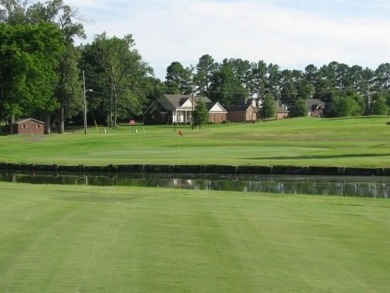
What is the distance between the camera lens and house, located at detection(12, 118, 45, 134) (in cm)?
8938

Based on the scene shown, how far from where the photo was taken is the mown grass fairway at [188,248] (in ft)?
22.5

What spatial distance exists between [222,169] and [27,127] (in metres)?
63.4

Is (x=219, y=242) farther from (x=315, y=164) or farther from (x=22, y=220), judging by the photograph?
(x=315, y=164)

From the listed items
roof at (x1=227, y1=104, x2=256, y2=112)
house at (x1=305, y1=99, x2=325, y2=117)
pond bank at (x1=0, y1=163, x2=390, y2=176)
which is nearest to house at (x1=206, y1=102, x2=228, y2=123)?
roof at (x1=227, y1=104, x2=256, y2=112)

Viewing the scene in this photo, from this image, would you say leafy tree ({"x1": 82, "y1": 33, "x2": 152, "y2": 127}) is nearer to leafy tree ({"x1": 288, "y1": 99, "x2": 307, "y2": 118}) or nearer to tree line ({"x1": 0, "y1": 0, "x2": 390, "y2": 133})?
tree line ({"x1": 0, "y1": 0, "x2": 390, "y2": 133})

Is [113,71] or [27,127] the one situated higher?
[113,71]

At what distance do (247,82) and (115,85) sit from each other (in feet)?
287

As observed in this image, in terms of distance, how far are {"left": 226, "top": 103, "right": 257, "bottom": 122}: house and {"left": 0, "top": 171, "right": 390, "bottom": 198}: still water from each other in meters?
106

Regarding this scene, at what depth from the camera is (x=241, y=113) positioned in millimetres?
139500

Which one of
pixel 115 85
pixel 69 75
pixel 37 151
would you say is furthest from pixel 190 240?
pixel 115 85

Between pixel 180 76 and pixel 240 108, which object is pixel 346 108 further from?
pixel 180 76

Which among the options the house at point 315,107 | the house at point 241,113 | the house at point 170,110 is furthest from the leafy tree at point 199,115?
the house at point 315,107

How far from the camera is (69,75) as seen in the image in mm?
88062

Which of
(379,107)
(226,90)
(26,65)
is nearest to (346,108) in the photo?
(379,107)
